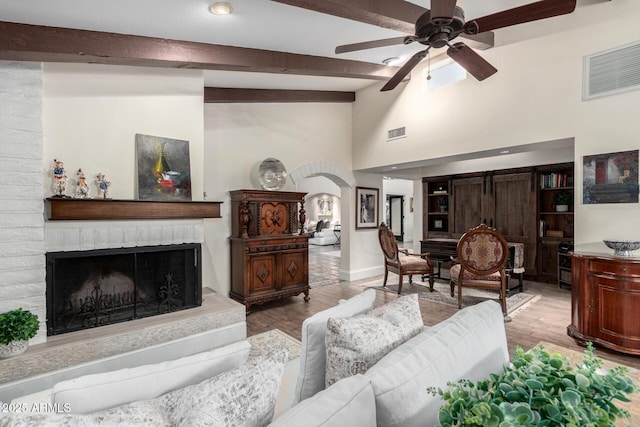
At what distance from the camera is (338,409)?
80 centimetres

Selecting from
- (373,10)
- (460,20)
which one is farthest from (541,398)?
(373,10)

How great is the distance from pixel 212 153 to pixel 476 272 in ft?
12.7

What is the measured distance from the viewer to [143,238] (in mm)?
3086

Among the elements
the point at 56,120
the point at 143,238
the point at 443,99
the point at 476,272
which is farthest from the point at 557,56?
the point at 56,120

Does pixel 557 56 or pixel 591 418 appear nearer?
pixel 591 418

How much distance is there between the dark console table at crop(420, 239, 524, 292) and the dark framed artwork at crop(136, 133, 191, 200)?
13.6 feet

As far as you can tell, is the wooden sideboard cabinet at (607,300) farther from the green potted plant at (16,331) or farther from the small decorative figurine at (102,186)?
the green potted plant at (16,331)

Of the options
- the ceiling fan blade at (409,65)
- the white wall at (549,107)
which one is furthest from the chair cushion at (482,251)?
the ceiling fan blade at (409,65)

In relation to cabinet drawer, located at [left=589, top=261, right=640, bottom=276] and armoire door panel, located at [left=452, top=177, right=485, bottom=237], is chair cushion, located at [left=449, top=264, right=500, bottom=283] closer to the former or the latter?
cabinet drawer, located at [left=589, top=261, right=640, bottom=276]

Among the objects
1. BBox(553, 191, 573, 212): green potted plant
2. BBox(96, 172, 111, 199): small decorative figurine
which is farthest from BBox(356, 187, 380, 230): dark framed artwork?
BBox(96, 172, 111, 199): small decorative figurine

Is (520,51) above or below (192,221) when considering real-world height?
above

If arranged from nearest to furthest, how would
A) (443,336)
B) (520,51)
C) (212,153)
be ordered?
(443,336) → (520,51) → (212,153)

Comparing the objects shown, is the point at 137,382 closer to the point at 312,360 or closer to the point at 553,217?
the point at 312,360

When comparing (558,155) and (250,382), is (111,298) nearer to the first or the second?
Result: (250,382)
